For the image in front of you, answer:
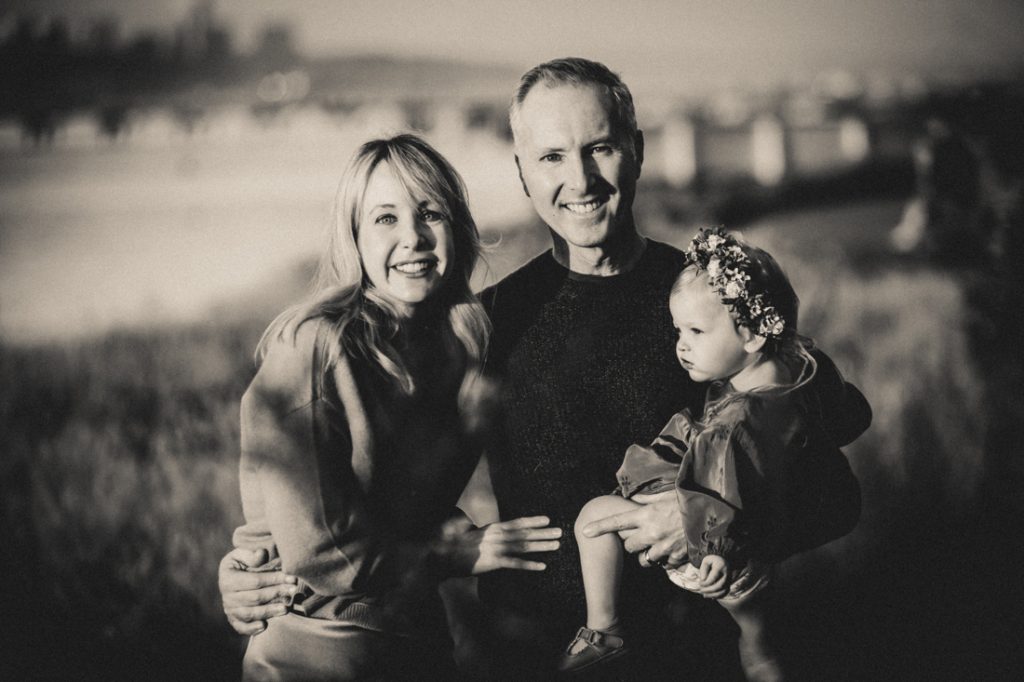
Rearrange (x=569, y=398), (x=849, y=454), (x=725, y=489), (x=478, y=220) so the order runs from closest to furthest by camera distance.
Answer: (x=725, y=489) → (x=569, y=398) → (x=478, y=220) → (x=849, y=454)

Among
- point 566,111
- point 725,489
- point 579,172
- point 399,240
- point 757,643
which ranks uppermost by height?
point 566,111

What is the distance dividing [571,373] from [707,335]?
409 mm

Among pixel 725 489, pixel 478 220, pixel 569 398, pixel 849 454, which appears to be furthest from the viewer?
pixel 849 454

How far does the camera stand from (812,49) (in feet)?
10.3

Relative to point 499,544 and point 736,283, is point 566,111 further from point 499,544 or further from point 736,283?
point 499,544

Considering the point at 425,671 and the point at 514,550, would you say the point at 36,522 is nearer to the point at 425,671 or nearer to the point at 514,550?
the point at 425,671

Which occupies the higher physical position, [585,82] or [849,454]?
[585,82]

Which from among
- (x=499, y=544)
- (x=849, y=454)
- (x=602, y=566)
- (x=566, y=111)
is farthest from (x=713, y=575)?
(x=566, y=111)

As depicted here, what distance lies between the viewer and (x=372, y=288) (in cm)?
258

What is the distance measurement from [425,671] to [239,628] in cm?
55

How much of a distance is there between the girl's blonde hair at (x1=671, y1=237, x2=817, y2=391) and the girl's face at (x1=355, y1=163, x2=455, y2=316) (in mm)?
695

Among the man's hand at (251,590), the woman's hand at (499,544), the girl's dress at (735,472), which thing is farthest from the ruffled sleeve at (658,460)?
the man's hand at (251,590)

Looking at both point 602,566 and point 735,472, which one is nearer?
point 735,472

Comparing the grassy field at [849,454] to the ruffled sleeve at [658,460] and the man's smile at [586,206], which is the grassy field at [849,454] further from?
the ruffled sleeve at [658,460]
